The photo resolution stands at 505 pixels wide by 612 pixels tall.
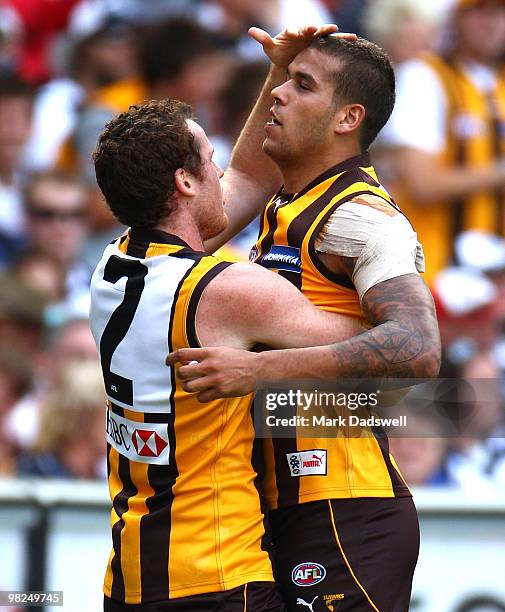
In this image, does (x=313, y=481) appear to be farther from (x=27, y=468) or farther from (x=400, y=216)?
(x=27, y=468)

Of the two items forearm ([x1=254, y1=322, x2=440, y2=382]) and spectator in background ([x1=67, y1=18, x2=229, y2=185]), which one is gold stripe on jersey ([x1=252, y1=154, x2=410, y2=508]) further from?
spectator in background ([x1=67, y1=18, x2=229, y2=185])

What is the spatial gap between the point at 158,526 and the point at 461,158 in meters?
4.48

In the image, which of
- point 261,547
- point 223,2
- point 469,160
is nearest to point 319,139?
point 261,547

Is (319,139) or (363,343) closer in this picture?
(363,343)

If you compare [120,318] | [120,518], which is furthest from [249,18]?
[120,518]

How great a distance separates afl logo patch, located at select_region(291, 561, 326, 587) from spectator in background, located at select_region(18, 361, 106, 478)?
247cm

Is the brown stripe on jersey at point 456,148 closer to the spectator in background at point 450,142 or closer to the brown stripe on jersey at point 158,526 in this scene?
the spectator in background at point 450,142

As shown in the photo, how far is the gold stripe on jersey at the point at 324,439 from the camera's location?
348 cm

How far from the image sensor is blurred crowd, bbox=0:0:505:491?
20.4 ft

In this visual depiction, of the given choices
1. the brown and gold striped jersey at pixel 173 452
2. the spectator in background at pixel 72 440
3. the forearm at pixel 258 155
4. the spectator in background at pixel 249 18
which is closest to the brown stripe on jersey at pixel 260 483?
the brown and gold striped jersey at pixel 173 452

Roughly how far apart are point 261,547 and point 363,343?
27.1 inches

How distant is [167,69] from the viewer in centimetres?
760

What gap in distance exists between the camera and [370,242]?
334cm

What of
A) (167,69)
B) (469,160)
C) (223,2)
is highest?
(223,2)
